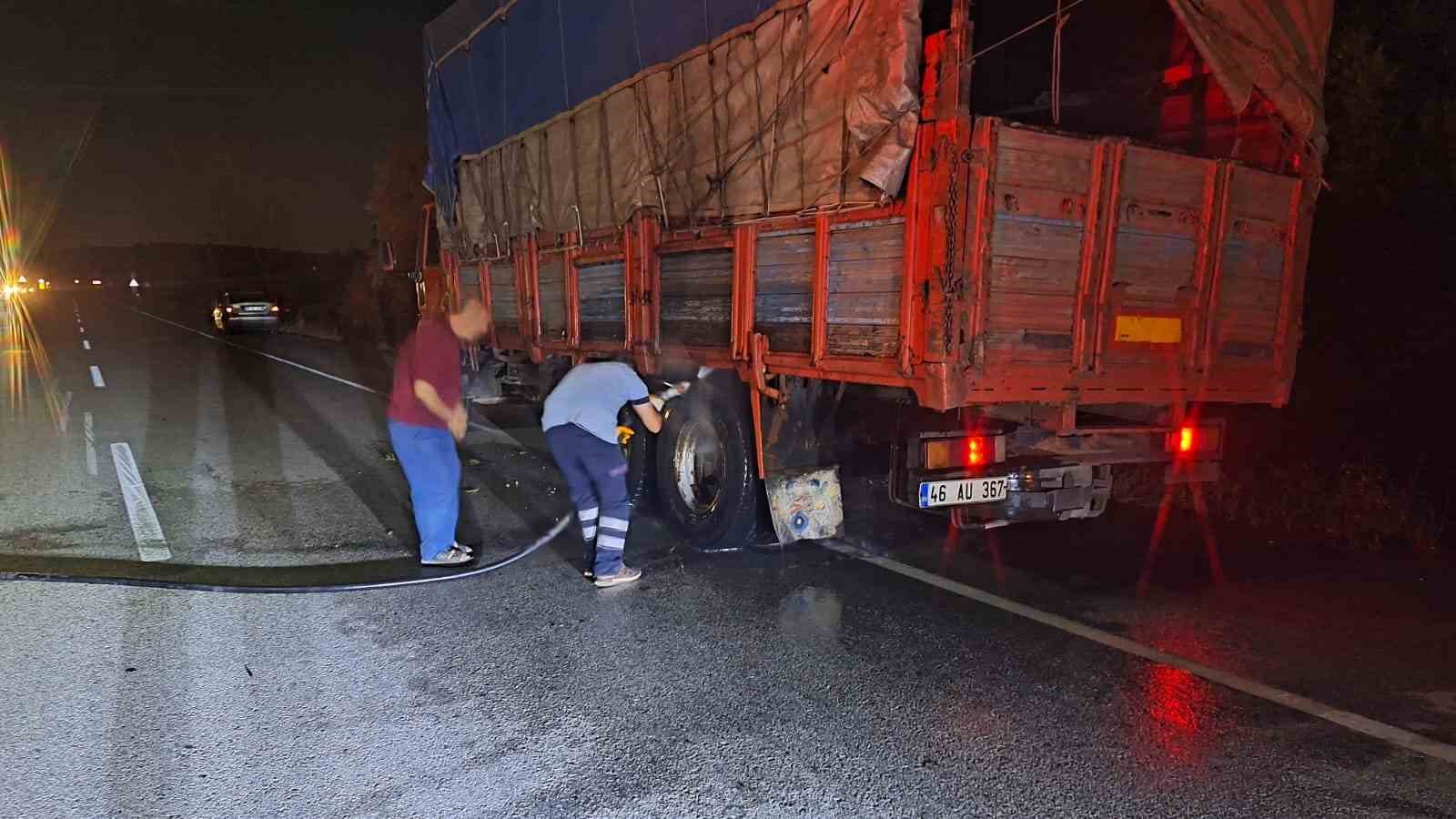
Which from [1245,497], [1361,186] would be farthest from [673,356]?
[1361,186]

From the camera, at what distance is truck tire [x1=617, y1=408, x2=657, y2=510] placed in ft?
21.2

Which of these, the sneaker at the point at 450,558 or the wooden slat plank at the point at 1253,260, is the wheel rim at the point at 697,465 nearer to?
the sneaker at the point at 450,558

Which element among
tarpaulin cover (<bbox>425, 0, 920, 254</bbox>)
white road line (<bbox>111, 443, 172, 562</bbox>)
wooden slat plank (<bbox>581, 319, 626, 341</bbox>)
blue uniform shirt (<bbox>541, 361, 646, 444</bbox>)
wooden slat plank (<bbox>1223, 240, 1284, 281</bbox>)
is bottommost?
white road line (<bbox>111, 443, 172, 562</bbox>)

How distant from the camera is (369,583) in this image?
15.9ft

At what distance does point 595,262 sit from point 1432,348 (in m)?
6.07

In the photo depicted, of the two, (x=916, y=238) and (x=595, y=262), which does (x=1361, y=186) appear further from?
(x=595, y=262)

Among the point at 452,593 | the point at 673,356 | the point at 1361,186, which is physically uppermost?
the point at 1361,186

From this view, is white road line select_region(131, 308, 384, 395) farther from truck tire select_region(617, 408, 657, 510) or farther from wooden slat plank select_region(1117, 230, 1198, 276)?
wooden slat plank select_region(1117, 230, 1198, 276)

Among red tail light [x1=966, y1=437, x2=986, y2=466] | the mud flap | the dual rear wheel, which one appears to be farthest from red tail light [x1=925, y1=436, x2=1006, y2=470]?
the dual rear wheel

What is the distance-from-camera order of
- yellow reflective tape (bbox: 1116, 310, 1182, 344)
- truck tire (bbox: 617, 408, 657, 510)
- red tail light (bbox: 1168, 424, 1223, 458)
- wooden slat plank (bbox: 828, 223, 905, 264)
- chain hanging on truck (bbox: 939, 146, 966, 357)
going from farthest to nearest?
1. truck tire (bbox: 617, 408, 657, 510)
2. red tail light (bbox: 1168, 424, 1223, 458)
3. yellow reflective tape (bbox: 1116, 310, 1182, 344)
4. wooden slat plank (bbox: 828, 223, 905, 264)
5. chain hanging on truck (bbox: 939, 146, 966, 357)

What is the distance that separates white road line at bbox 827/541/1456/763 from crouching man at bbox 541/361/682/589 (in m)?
1.63

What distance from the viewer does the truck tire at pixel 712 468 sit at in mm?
5465

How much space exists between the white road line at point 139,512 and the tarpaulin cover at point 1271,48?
643 cm

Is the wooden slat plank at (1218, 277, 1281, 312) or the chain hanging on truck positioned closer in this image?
the chain hanging on truck
